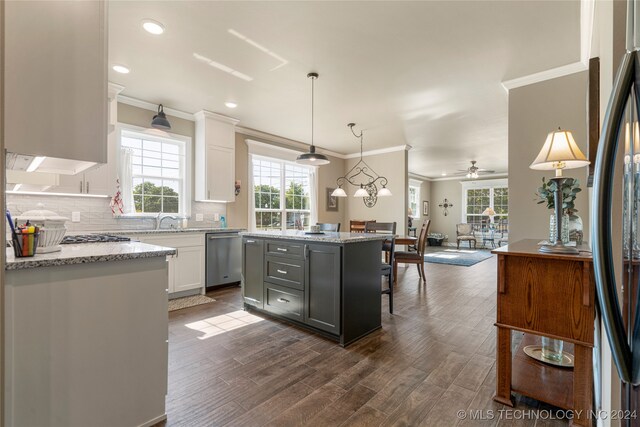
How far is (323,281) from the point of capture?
8.85ft

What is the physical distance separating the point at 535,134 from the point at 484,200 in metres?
8.79

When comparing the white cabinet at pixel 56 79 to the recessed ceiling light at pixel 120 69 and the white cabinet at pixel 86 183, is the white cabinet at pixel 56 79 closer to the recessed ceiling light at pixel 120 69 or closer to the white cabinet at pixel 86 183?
the recessed ceiling light at pixel 120 69

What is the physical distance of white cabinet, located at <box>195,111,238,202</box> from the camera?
4.57 metres

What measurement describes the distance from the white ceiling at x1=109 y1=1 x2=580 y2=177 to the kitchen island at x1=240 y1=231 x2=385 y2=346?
1.79m

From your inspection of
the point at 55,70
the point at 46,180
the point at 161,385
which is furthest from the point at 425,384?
the point at 46,180

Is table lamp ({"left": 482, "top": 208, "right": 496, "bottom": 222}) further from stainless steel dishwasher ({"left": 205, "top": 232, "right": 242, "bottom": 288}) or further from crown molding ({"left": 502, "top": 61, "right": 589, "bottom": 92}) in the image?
stainless steel dishwasher ({"left": 205, "top": 232, "right": 242, "bottom": 288})

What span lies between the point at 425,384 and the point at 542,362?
879 mm

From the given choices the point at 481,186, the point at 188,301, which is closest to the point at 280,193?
the point at 188,301

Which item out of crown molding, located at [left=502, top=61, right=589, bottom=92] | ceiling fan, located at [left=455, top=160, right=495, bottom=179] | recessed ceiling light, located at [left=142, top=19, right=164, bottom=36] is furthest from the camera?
ceiling fan, located at [left=455, top=160, right=495, bottom=179]

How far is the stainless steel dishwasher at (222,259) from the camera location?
4379 millimetres

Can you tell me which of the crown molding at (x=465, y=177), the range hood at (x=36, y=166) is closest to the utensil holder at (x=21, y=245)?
the range hood at (x=36, y=166)

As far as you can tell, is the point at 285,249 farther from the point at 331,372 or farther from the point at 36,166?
the point at 36,166

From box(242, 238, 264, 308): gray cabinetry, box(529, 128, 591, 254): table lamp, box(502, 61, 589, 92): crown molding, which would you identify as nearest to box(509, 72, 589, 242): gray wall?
box(502, 61, 589, 92): crown molding

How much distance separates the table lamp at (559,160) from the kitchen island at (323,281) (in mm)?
1398
